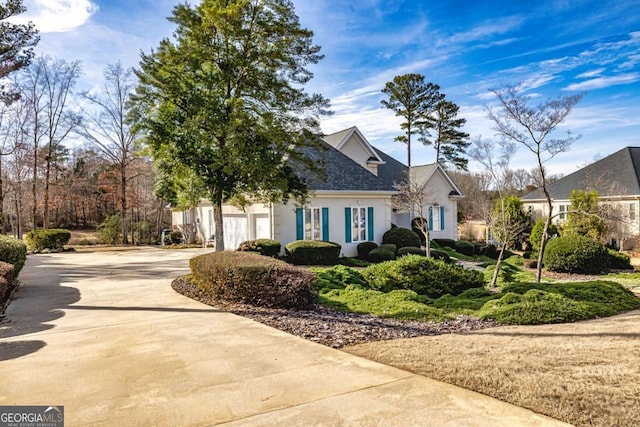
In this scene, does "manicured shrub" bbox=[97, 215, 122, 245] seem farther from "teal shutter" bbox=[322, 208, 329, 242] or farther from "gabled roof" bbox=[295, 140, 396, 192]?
"teal shutter" bbox=[322, 208, 329, 242]

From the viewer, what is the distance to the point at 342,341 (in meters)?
6.21

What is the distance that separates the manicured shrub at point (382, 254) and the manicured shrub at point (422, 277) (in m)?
8.25

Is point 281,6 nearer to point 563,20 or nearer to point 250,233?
point 563,20

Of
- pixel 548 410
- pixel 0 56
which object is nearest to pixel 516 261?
pixel 548 410

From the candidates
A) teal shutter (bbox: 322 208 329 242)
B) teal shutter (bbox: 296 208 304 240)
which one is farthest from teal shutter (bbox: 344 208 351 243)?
teal shutter (bbox: 296 208 304 240)

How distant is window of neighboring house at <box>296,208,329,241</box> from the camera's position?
61.6 ft

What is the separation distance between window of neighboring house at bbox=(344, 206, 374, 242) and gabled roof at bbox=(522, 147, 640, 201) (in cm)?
1387

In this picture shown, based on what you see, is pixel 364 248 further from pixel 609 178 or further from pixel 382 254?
pixel 609 178

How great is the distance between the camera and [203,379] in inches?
185

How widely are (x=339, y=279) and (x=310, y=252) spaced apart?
613 cm

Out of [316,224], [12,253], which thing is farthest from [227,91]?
[316,224]

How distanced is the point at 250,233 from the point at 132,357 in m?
14.4

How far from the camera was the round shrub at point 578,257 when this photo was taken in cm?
1653

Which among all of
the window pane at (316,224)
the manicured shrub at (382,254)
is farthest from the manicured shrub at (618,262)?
the window pane at (316,224)
